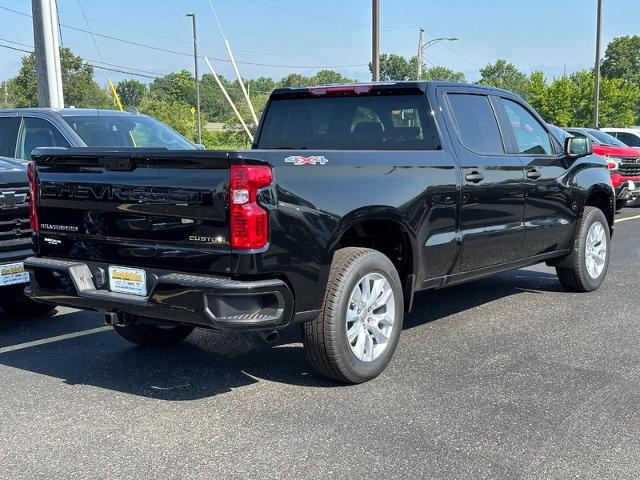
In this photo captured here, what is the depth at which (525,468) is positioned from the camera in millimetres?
3469

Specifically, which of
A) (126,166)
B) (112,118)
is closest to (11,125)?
(112,118)

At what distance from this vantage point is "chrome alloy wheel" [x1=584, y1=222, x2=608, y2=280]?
7309 mm

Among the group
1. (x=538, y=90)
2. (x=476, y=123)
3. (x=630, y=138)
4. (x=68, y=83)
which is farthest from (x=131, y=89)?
(x=476, y=123)

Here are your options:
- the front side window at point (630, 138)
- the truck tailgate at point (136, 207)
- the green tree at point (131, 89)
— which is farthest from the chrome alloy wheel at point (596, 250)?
the green tree at point (131, 89)

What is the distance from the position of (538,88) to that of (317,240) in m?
52.5

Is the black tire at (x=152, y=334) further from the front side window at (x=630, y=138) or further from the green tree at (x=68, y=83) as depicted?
the green tree at (x=68, y=83)

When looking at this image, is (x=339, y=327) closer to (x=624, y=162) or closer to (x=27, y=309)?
(x=27, y=309)

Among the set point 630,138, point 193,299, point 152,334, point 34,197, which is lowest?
point 152,334

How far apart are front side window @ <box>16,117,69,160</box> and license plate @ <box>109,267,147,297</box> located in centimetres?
378

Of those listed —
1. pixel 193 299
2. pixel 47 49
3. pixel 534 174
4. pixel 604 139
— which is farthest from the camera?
pixel 604 139

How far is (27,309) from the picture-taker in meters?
6.58

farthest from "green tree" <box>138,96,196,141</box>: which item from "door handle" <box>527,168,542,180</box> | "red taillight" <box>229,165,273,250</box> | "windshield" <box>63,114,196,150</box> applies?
"red taillight" <box>229,165,273,250</box>

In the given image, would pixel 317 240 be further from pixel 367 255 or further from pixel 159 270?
pixel 159 270

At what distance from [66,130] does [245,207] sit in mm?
4433
